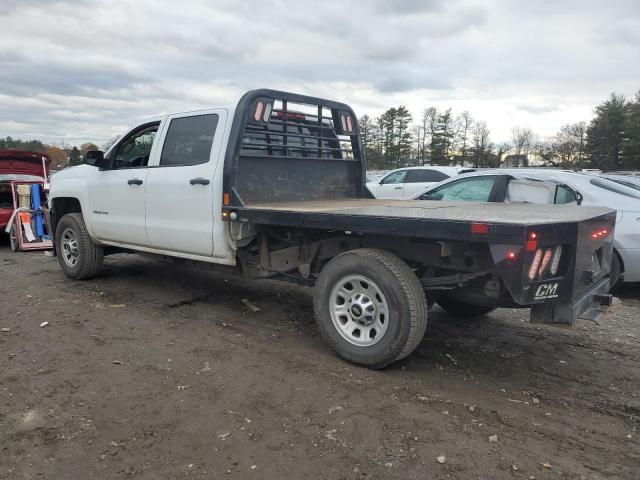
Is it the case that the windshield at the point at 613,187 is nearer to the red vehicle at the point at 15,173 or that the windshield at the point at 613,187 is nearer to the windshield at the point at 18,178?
the red vehicle at the point at 15,173

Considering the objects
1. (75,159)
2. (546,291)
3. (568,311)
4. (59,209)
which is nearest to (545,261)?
(546,291)

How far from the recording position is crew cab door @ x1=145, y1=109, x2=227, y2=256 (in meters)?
5.10

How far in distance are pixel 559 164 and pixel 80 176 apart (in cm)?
6092

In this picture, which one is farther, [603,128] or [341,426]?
[603,128]

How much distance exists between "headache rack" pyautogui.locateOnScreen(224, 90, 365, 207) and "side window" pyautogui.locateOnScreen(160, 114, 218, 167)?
1.22ft

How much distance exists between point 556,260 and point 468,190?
3.73 metres

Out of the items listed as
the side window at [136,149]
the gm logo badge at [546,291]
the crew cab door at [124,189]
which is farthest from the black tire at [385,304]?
the side window at [136,149]

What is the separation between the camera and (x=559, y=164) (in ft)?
194

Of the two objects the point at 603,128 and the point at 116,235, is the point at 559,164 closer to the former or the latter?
the point at 603,128

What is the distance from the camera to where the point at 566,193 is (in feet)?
21.8

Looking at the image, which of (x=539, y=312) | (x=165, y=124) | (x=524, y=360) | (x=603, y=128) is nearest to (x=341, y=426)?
(x=539, y=312)

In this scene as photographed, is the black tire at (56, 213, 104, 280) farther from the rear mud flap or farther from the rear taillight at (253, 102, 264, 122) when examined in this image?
the rear mud flap

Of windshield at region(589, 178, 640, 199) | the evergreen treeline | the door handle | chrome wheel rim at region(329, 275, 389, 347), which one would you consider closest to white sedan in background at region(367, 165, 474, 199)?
windshield at region(589, 178, 640, 199)

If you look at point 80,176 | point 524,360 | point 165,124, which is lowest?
point 524,360
